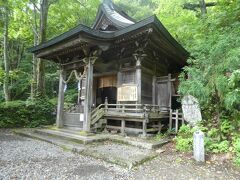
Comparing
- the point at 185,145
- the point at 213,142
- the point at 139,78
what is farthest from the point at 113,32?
the point at 213,142

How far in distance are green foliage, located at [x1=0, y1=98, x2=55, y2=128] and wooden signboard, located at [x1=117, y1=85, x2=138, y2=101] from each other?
5521 millimetres

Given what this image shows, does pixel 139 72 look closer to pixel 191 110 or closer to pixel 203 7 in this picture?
pixel 191 110

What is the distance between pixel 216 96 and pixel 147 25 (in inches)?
140

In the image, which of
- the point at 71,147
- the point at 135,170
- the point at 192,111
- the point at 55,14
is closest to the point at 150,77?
the point at 192,111

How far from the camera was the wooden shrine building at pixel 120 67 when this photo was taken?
27.9ft

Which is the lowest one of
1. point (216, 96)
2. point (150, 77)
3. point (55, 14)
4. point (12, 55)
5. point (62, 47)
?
point (216, 96)

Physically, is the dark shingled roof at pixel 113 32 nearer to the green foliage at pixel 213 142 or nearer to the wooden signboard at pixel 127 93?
the wooden signboard at pixel 127 93

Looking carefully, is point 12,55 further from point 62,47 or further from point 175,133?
point 175,133

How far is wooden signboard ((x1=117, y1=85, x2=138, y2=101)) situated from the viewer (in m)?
9.71

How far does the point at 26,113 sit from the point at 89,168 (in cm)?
874

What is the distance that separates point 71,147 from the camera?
7098 mm

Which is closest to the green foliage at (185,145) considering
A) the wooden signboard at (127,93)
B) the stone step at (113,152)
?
the stone step at (113,152)

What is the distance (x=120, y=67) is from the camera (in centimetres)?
1054

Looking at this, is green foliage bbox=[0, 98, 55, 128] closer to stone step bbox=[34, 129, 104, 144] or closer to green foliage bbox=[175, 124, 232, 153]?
stone step bbox=[34, 129, 104, 144]
